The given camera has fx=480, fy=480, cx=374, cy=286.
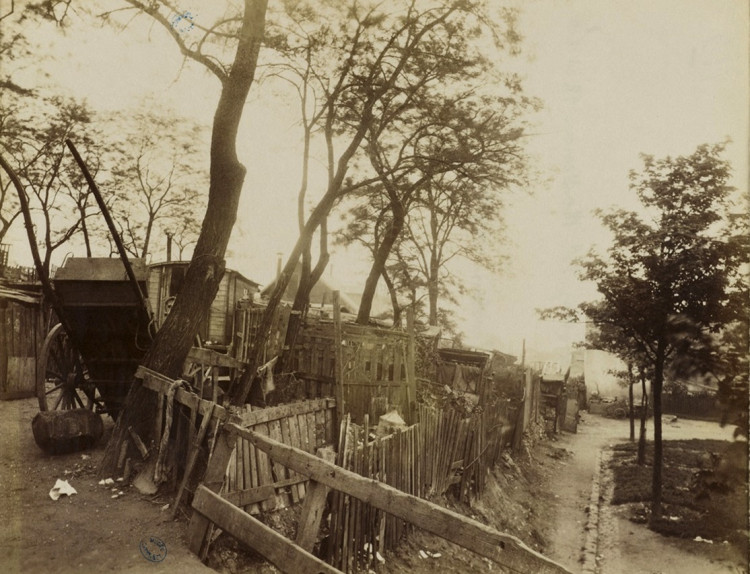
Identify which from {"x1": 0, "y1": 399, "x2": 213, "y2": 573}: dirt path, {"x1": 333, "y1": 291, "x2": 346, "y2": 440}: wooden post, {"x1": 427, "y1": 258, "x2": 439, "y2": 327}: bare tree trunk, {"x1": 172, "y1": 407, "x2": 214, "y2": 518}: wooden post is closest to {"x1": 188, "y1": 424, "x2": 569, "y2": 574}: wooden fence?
{"x1": 0, "y1": 399, "x2": 213, "y2": 573}: dirt path

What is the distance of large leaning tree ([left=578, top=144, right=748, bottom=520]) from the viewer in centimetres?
754

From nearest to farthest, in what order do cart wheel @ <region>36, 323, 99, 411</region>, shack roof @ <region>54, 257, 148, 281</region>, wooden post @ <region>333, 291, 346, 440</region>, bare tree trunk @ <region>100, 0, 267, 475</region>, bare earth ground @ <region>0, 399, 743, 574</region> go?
1. bare earth ground @ <region>0, 399, 743, 574</region>
2. bare tree trunk @ <region>100, 0, 267, 475</region>
3. shack roof @ <region>54, 257, 148, 281</region>
4. wooden post @ <region>333, 291, 346, 440</region>
5. cart wheel @ <region>36, 323, 99, 411</region>

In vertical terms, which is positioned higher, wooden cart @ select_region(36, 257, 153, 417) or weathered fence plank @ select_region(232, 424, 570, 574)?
wooden cart @ select_region(36, 257, 153, 417)

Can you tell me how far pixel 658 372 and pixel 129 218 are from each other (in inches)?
1047

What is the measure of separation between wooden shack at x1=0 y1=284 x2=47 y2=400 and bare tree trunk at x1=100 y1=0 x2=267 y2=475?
22.1 ft

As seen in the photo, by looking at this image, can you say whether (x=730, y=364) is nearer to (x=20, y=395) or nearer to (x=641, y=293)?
(x=641, y=293)

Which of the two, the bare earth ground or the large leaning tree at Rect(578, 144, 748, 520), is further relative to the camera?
the large leaning tree at Rect(578, 144, 748, 520)

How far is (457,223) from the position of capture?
998 inches

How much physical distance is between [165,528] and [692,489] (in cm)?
465

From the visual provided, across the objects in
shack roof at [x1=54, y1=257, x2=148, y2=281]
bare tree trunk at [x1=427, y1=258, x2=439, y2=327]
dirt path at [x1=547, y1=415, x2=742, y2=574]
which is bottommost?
dirt path at [x1=547, y1=415, x2=742, y2=574]

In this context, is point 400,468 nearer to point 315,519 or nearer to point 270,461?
point 270,461

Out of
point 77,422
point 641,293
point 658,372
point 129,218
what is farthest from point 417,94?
point 129,218

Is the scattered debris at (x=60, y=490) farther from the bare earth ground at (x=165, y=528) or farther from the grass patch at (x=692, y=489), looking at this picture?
the grass patch at (x=692, y=489)

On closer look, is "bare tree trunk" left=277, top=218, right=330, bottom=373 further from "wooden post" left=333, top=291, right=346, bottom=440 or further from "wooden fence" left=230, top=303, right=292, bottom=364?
"wooden post" left=333, top=291, right=346, bottom=440
